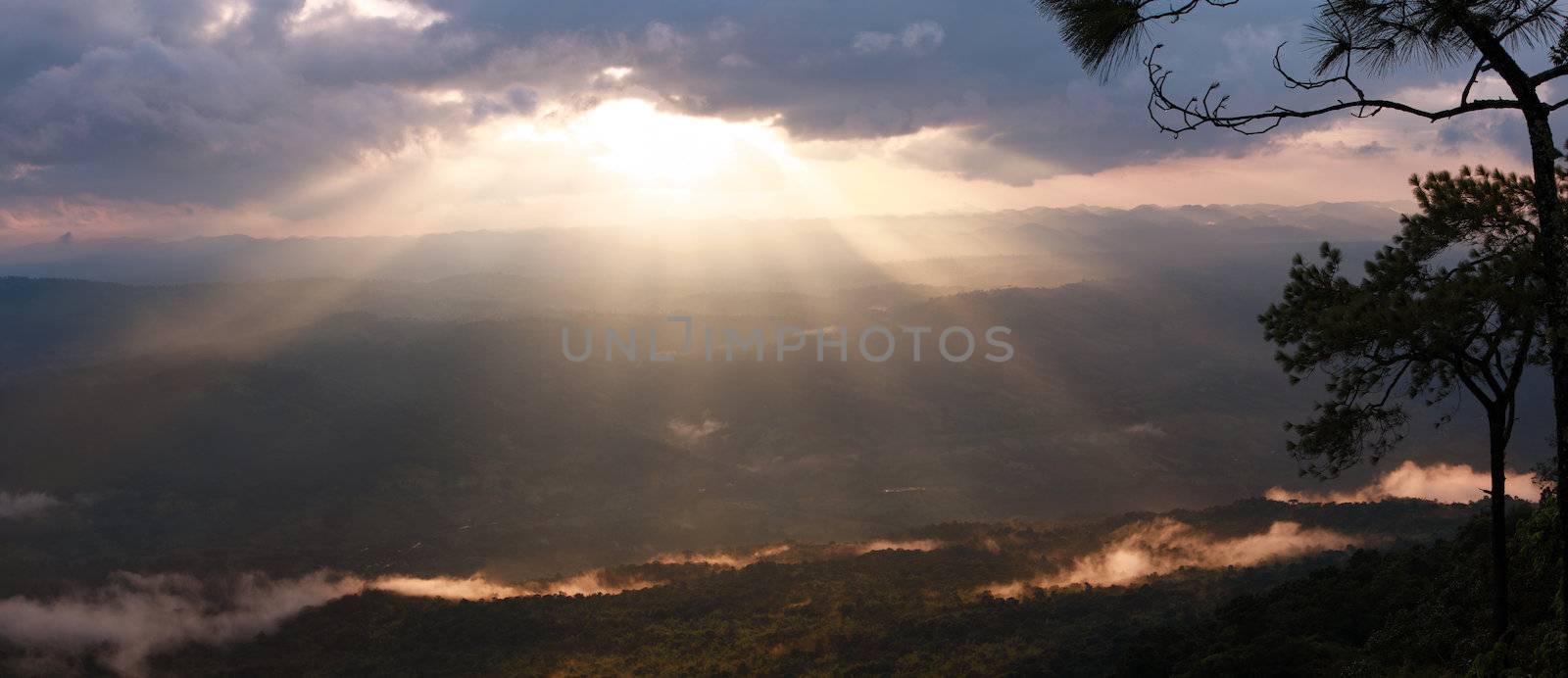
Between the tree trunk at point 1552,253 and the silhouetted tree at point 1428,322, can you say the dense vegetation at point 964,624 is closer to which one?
the silhouetted tree at point 1428,322

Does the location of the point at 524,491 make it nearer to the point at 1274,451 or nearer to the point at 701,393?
the point at 701,393

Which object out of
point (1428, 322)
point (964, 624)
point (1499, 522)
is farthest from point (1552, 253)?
point (964, 624)

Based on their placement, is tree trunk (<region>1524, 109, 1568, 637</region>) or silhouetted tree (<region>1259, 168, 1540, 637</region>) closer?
tree trunk (<region>1524, 109, 1568, 637</region>)

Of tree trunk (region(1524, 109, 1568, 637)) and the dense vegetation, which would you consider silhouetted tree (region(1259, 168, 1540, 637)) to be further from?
the dense vegetation

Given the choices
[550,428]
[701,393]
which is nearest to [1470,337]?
[550,428]

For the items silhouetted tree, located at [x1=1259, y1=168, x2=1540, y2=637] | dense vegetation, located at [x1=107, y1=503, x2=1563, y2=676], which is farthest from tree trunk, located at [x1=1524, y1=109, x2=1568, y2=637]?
dense vegetation, located at [x1=107, y1=503, x2=1563, y2=676]

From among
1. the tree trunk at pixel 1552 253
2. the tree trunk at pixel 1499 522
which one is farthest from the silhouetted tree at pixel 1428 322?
the tree trunk at pixel 1552 253

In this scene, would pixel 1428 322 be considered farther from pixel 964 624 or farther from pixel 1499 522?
pixel 964 624
